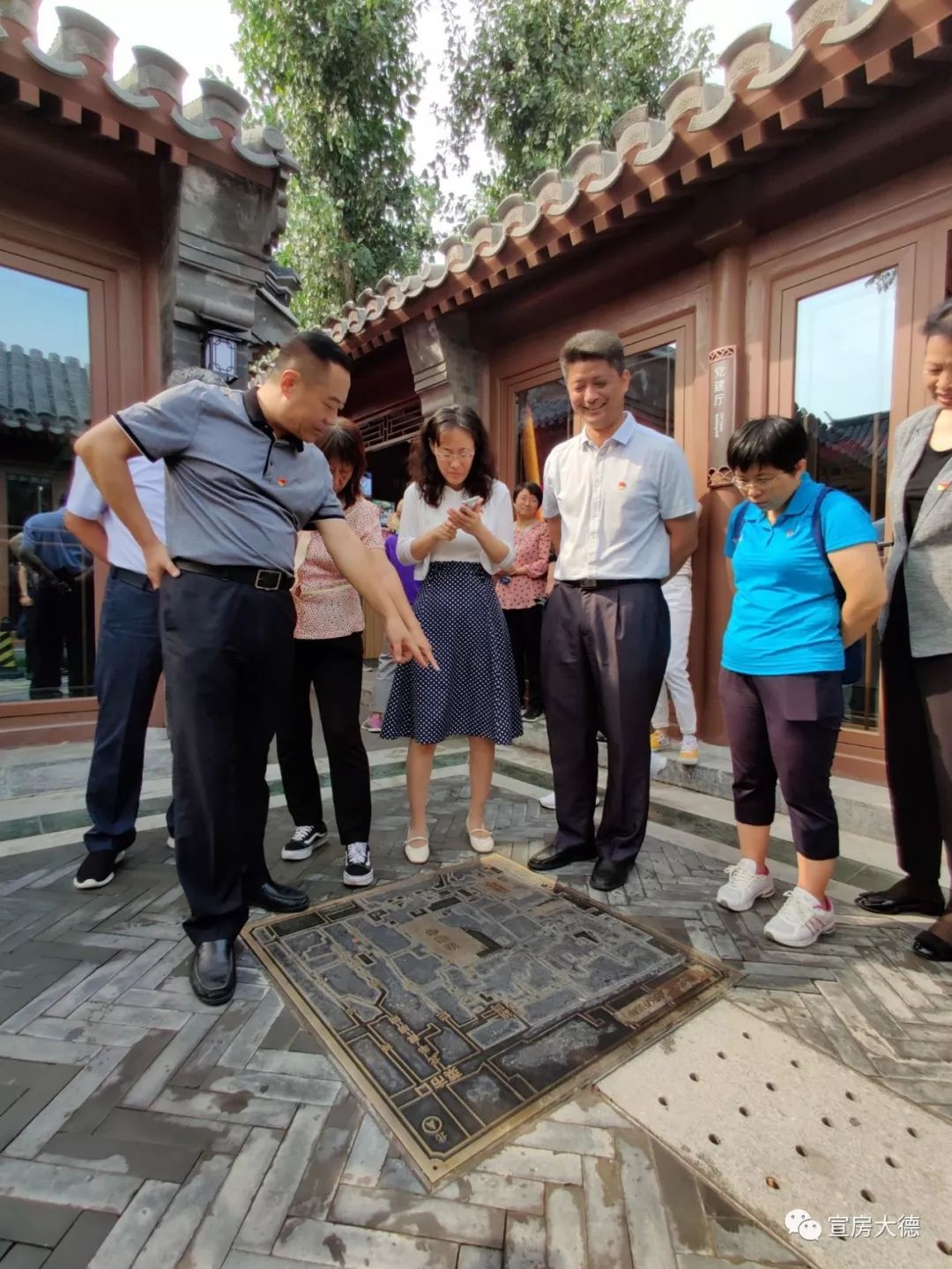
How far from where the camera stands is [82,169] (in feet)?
13.5

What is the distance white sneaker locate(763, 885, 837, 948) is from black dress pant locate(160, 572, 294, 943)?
178cm

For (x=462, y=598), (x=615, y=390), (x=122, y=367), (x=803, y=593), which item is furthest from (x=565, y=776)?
(x=122, y=367)

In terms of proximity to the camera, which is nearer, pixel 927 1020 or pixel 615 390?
pixel 927 1020

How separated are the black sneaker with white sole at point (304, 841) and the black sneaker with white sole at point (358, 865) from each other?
317 mm

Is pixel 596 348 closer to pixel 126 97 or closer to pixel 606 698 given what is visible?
pixel 606 698

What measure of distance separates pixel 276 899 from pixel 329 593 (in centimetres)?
121

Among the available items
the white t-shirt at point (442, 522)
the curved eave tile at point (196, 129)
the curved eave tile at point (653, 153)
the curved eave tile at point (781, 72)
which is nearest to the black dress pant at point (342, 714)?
the white t-shirt at point (442, 522)

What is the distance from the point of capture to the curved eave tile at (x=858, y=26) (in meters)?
2.79

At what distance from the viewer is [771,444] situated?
86.4 inches

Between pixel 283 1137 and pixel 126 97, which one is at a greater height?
pixel 126 97

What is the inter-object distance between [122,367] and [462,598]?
11.1 ft

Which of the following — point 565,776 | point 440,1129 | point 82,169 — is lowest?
point 440,1129

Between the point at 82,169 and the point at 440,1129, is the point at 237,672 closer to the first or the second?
the point at 440,1129

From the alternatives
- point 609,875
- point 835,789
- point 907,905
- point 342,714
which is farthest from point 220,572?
point 835,789
